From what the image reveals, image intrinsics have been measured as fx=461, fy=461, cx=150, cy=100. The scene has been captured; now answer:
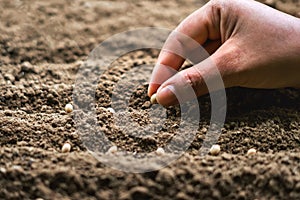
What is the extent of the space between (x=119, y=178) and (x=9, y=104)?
0.51m

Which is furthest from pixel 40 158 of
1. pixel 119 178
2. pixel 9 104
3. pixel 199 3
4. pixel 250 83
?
pixel 199 3

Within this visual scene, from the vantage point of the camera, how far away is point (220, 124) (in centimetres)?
122

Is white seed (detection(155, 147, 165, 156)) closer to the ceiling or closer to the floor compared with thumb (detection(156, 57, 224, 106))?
closer to the floor

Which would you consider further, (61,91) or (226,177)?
(61,91)

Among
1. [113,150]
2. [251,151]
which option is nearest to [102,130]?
[113,150]

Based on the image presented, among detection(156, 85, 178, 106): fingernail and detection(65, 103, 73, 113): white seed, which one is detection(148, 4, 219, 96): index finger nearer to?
detection(156, 85, 178, 106): fingernail

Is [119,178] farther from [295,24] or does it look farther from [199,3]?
[199,3]

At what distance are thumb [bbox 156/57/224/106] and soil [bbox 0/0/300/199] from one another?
0.05m

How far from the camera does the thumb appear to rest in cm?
119

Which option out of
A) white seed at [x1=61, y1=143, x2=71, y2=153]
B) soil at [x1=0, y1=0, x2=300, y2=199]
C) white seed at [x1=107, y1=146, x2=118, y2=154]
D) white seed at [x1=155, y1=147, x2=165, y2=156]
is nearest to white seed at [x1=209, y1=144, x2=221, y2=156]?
soil at [x1=0, y1=0, x2=300, y2=199]

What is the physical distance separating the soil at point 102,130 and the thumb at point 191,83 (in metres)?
0.05

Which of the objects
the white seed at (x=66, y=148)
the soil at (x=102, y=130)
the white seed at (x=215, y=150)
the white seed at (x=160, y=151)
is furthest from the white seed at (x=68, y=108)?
the white seed at (x=215, y=150)

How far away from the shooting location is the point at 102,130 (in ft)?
3.84

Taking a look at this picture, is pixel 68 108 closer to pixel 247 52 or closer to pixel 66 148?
pixel 66 148
